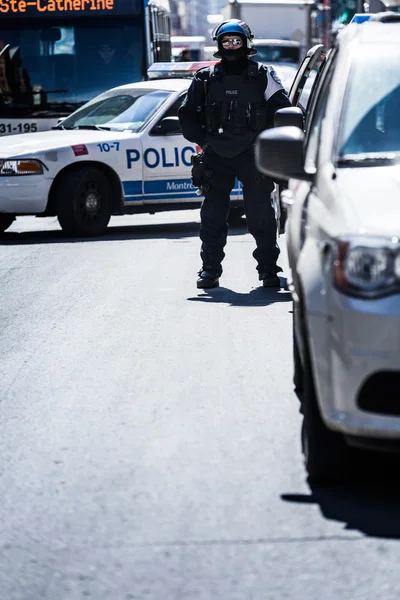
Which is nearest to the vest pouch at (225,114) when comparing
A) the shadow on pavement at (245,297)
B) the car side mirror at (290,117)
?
the shadow on pavement at (245,297)

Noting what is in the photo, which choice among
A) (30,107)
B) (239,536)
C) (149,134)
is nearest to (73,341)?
(239,536)

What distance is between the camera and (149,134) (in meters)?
14.6

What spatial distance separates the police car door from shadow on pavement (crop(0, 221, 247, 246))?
433 millimetres

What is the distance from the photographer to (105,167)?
1451 centimetres

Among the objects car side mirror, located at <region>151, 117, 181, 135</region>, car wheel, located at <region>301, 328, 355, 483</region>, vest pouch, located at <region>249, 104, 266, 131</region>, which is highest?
vest pouch, located at <region>249, 104, 266, 131</region>

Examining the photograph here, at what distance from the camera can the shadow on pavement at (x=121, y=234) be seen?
14.4m

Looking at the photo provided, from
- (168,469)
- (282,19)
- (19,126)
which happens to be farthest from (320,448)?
(282,19)

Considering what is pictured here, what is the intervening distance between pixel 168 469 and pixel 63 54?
14113mm

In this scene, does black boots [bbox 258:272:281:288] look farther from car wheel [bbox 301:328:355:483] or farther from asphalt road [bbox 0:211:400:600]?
car wheel [bbox 301:328:355:483]

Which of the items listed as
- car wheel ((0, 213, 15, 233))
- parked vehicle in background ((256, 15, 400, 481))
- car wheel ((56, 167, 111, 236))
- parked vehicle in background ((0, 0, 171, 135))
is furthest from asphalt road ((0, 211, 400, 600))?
parked vehicle in background ((0, 0, 171, 135))

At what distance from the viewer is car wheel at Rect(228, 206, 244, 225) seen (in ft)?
50.6

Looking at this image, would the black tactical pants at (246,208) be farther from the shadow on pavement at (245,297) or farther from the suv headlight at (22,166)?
the suv headlight at (22,166)

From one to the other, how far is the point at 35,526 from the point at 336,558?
108cm

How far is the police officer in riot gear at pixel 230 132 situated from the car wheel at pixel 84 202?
414 cm
